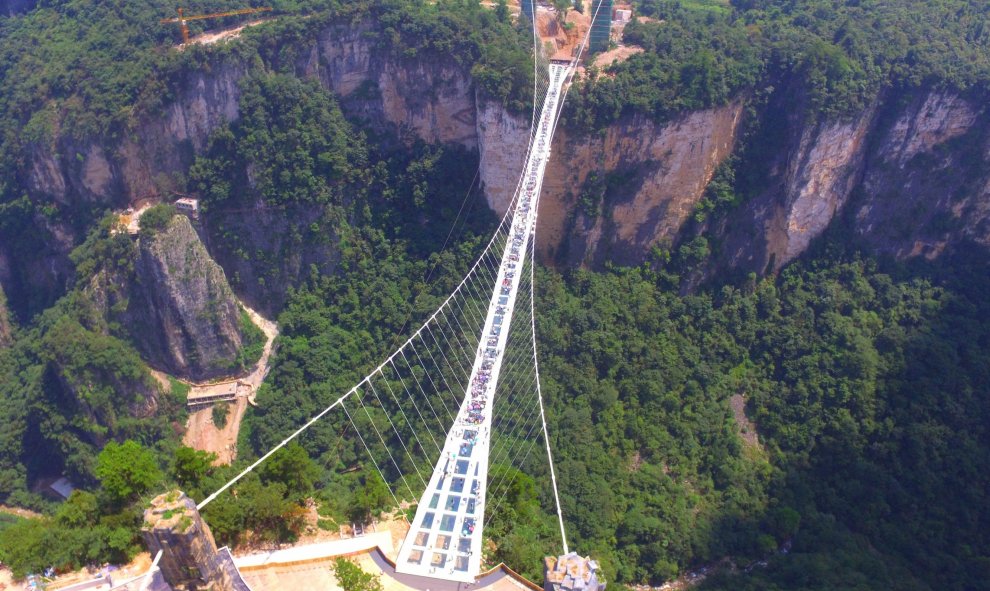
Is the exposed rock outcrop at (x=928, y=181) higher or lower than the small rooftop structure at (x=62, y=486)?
higher

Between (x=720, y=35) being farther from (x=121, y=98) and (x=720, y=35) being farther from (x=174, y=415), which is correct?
(x=174, y=415)

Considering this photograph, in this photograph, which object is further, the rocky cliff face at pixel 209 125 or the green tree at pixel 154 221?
Result: the rocky cliff face at pixel 209 125

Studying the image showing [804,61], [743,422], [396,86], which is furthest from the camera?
[396,86]

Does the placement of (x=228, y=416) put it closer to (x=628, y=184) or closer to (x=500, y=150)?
(x=500, y=150)

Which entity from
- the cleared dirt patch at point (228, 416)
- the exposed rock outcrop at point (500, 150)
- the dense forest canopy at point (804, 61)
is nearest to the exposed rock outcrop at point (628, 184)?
the dense forest canopy at point (804, 61)

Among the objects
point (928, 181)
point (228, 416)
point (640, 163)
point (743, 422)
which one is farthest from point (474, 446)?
point (928, 181)

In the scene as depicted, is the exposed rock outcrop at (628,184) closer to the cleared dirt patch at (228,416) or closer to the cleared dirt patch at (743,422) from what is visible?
the cleared dirt patch at (743,422)
